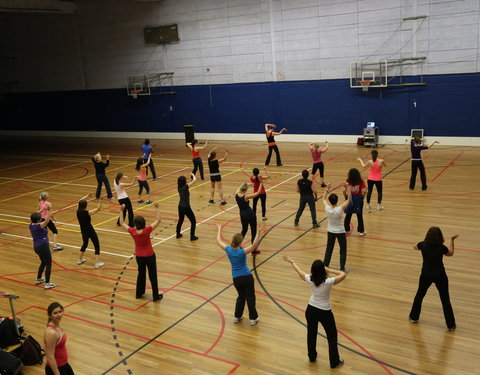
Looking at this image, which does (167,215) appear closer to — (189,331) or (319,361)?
(189,331)

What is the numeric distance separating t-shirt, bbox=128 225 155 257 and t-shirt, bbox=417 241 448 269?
470 centimetres

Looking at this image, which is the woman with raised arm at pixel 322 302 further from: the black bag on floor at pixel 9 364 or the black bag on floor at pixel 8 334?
the black bag on floor at pixel 8 334

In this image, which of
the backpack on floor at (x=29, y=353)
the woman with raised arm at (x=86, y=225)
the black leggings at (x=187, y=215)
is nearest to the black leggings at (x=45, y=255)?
the woman with raised arm at (x=86, y=225)

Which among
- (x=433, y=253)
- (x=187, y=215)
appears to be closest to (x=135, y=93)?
(x=187, y=215)

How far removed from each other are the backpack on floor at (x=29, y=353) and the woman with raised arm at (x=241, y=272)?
3.27 metres

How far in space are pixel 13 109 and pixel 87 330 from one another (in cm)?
3585

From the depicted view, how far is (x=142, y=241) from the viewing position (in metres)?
8.79

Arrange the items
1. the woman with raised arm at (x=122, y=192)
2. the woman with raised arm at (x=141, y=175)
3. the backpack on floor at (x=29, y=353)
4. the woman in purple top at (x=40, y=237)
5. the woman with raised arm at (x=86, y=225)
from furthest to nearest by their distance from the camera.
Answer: the woman with raised arm at (x=141, y=175)
the woman with raised arm at (x=122, y=192)
the woman with raised arm at (x=86, y=225)
the woman in purple top at (x=40, y=237)
the backpack on floor at (x=29, y=353)

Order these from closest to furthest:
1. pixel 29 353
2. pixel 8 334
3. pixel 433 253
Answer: pixel 433 253 < pixel 29 353 < pixel 8 334

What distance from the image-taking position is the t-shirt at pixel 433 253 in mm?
7199

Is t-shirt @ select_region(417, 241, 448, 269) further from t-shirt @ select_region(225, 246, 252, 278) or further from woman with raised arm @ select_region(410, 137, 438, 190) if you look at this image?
woman with raised arm @ select_region(410, 137, 438, 190)

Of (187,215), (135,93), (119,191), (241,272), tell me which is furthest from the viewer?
(135,93)

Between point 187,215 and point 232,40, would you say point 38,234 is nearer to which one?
point 187,215

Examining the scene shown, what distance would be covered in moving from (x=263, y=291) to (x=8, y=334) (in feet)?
14.7
